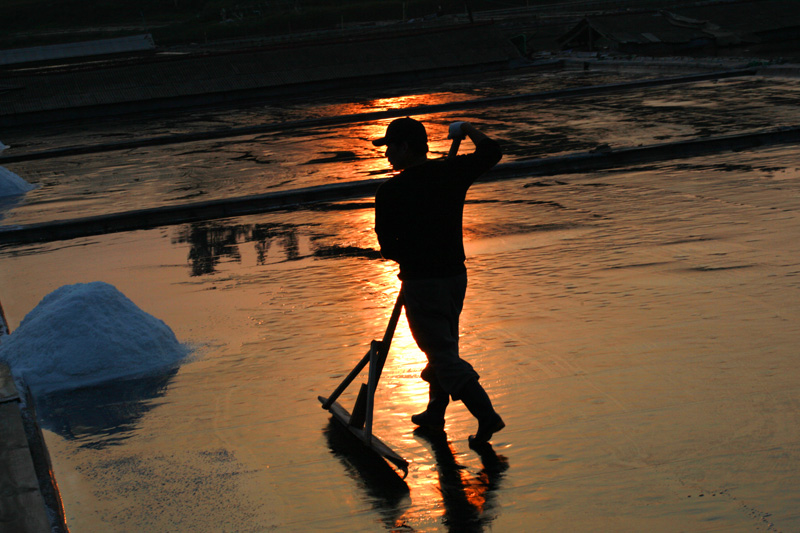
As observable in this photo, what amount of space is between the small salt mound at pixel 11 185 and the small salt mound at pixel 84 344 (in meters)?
8.78

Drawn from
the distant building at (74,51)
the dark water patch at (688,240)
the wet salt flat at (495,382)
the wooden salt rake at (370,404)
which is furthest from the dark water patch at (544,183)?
the distant building at (74,51)

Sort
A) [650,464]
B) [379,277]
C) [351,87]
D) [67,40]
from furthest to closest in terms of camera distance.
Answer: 1. [67,40]
2. [351,87]
3. [379,277]
4. [650,464]

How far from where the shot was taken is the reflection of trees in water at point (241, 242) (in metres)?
8.12

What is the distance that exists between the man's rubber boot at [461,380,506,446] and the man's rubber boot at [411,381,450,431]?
0.25 m

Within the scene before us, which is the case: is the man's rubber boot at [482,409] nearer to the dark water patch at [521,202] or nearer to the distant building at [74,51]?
the dark water patch at [521,202]

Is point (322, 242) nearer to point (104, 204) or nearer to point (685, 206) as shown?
point (685, 206)

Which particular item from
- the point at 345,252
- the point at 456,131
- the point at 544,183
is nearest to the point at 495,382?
the point at 456,131

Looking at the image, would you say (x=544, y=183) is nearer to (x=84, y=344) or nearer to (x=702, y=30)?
(x=84, y=344)

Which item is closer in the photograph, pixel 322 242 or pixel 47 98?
pixel 322 242

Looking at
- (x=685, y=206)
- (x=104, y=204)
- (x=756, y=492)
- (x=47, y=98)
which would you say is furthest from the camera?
(x=47, y=98)

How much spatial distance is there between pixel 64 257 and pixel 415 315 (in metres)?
6.04

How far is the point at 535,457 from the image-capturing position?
3.94 metres

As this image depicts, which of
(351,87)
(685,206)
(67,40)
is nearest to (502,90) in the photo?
(351,87)

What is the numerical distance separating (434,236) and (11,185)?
11.6m
